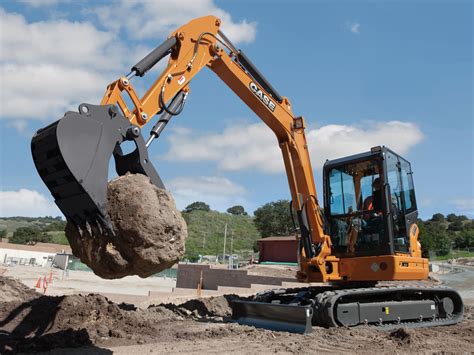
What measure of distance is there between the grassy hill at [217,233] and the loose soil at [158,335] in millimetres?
64835

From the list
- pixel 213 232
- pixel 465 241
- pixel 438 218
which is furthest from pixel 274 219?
pixel 438 218

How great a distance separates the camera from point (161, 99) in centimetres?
677

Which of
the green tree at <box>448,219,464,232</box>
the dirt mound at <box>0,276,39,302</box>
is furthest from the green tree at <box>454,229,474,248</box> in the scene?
the dirt mound at <box>0,276,39,302</box>

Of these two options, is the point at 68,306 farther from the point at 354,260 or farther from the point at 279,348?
the point at 354,260

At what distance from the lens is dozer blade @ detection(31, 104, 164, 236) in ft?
14.7

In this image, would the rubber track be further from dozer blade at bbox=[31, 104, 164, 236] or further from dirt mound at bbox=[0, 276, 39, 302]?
dirt mound at bbox=[0, 276, 39, 302]

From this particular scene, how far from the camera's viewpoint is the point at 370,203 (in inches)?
368

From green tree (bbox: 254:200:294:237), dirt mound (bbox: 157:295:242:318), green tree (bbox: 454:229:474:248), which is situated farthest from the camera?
green tree (bbox: 254:200:294:237)

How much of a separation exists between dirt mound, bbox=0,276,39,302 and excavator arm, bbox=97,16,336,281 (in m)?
5.20

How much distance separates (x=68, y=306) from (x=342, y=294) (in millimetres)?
4709

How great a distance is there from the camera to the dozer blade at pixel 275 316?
789cm

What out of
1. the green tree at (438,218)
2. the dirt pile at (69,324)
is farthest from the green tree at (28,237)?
the green tree at (438,218)

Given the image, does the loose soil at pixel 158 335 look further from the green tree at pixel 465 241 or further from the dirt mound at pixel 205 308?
the green tree at pixel 465 241

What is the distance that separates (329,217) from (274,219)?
6865 cm
